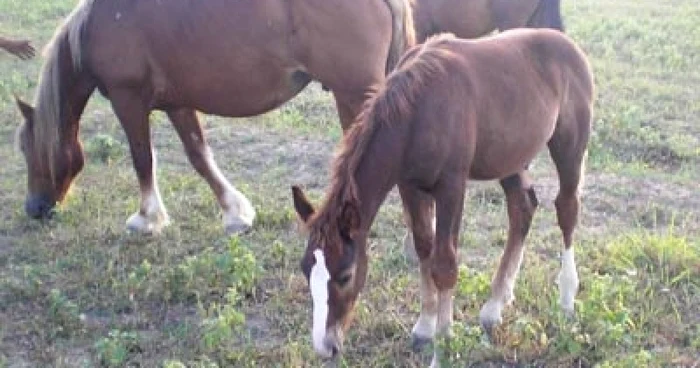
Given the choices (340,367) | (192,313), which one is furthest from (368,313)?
(192,313)

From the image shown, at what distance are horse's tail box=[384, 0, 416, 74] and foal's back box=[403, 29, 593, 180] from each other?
1014mm

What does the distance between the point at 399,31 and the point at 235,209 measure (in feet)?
5.13

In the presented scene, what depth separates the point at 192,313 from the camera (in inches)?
204

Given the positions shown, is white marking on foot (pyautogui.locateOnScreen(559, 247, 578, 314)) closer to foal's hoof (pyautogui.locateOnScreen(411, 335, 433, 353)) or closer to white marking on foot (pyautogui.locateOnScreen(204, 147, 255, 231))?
foal's hoof (pyautogui.locateOnScreen(411, 335, 433, 353))

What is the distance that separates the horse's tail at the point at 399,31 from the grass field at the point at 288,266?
1.09 m

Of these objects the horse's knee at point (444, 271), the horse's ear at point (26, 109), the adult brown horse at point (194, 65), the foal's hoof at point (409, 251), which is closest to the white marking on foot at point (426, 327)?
the horse's knee at point (444, 271)

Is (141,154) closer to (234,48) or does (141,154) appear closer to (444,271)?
(234,48)

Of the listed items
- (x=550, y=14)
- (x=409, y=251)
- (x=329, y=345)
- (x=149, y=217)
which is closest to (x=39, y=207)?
(x=149, y=217)

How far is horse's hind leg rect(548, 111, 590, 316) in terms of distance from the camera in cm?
492

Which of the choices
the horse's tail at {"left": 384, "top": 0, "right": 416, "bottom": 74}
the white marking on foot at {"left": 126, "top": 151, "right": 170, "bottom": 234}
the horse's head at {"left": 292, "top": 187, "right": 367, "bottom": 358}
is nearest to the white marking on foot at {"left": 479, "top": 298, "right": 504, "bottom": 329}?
the horse's head at {"left": 292, "top": 187, "right": 367, "bottom": 358}

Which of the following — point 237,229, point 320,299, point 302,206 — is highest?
point 302,206

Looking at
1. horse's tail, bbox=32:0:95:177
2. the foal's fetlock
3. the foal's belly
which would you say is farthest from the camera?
horse's tail, bbox=32:0:95:177

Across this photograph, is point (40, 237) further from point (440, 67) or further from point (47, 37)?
point (47, 37)

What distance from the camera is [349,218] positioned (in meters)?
3.98
